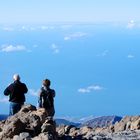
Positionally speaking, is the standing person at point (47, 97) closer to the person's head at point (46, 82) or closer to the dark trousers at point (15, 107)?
the person's head at point (46, 82)

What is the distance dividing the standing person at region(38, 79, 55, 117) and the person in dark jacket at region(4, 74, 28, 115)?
1177 millimetres

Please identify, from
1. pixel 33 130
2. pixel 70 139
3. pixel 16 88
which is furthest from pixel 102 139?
pixel 16 88

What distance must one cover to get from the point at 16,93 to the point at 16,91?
0.53ft

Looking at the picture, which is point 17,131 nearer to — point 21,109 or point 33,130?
point 33,130

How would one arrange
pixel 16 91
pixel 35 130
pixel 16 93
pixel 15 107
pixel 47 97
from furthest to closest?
pixel 15 107, pixel 16 93, pixel 16 91, pixel 47 97, pixel 35 130

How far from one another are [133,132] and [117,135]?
1.56 meters

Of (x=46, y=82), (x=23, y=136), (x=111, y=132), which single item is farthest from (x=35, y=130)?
(x=111, y=132)

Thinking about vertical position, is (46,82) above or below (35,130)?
above

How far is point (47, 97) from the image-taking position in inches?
1014

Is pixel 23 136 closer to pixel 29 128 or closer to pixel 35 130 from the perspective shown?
pixel 35 130

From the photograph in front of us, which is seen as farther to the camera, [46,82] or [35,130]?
[46,82]

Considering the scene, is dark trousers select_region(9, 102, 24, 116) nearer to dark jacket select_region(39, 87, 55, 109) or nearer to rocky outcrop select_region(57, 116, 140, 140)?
dark jacket select_region(39, 87, 55, 109)

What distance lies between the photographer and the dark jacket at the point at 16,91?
26.5 m

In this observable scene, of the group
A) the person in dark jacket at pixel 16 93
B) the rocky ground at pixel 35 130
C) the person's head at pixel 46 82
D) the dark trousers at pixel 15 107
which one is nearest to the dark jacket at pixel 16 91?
the person in dark jacket at pixel 16 93
